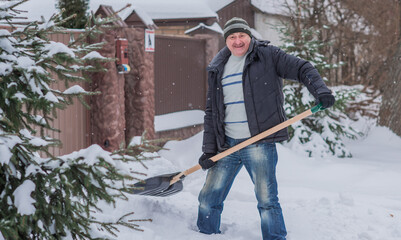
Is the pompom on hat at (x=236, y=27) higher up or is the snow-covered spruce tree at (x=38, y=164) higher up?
the pompom on hat at (x=236, y=27)

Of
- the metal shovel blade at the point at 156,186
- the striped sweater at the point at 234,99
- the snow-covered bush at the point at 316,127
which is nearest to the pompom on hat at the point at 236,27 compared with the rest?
the striped sweater at the point at 234,99

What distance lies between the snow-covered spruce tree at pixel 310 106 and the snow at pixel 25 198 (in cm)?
531

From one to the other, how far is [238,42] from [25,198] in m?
2.04

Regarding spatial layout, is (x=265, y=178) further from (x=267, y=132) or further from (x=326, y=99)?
(x=326, y=99)

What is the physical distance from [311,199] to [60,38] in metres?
3.53

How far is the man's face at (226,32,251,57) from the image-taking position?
3523 mm

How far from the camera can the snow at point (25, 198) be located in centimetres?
206

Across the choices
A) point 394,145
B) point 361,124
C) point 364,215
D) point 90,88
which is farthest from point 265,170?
point 361,124

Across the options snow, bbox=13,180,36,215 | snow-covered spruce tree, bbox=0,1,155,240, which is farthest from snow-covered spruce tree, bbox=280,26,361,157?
snow, bbox=13,180,36,215

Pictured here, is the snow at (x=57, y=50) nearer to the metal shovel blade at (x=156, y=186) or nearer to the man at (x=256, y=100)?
the man at (x=256, y=100)

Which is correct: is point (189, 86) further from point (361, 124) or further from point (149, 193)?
point (149, 193)

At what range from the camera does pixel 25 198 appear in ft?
6.93

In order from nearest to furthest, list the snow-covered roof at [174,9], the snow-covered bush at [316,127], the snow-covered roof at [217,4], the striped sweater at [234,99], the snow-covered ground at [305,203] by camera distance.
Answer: the striped sweater at [234,99] → the snow-covered ground at [305,203] → the snow-covered bush at [316,127] → the snow-covered roof at [174,9] → the snow-covered roof at [217,4]

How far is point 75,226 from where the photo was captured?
225 cm
